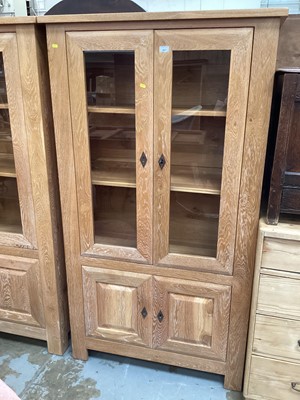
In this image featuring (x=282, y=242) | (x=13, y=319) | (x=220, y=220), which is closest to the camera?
(x=282, y=242)

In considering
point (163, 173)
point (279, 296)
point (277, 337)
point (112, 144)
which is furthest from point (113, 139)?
point (277, 337)

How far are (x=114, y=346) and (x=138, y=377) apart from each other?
178 mm

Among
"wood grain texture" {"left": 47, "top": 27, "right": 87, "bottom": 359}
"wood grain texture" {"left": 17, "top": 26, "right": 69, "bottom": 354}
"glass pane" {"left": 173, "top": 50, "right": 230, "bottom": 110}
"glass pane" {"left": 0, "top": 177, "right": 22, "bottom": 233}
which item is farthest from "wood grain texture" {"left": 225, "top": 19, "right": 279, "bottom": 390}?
"glass pane" {"left": 0, "top": 177, "right": 22, "bottom": 233}

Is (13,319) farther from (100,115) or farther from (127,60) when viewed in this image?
(127,60)

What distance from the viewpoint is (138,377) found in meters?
1.63

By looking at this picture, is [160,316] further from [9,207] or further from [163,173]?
[9,207]

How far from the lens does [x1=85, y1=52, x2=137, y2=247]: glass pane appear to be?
1.33m

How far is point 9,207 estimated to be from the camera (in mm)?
1713

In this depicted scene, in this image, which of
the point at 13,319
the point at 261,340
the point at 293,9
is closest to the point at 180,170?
the point at 261,340

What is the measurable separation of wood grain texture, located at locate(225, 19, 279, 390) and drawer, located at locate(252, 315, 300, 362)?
9 centimetres

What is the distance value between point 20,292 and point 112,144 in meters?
0.87

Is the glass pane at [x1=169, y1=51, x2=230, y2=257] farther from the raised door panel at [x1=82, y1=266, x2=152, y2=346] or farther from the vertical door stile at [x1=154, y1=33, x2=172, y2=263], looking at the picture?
the raised door panel at [x1=82, y1=266, x2=152, y2=346]

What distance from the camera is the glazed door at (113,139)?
1275 millimetres

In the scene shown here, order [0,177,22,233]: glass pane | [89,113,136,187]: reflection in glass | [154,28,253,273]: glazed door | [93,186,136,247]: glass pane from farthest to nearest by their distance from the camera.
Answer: [0,177,22,233]: glass pane < [93,186,136,247]: glass pane < [89,113,136,187]: reflection in glass < [154,28,253,273]: glazed door
